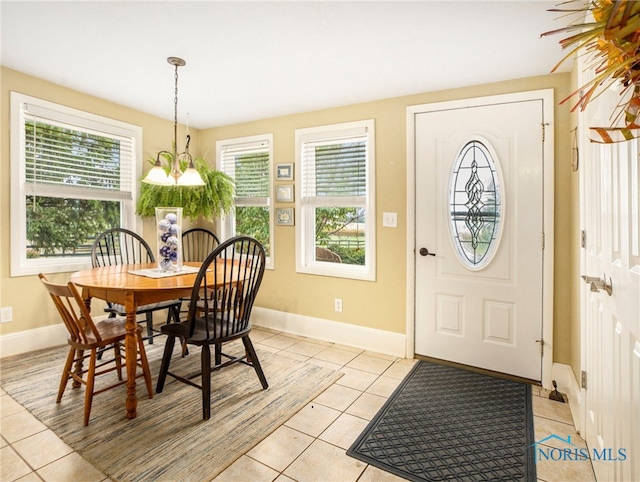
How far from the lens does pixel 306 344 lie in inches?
138

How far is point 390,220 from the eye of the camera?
3252mm

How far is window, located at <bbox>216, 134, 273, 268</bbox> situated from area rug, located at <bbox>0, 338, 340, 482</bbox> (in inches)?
62.8

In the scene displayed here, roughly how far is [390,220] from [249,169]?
1.83m

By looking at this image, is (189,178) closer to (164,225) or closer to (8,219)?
(164,225)

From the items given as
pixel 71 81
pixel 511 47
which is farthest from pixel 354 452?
pixel 71 81

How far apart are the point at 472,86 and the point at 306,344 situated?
2689mm

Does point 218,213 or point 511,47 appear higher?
point 511,47

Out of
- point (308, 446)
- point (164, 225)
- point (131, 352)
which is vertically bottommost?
point (308, 446)

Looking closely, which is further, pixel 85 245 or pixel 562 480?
pixel 85 245

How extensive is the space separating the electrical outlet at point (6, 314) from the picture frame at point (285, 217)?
2.39 meters

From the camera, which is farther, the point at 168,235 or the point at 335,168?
the point at 335,168

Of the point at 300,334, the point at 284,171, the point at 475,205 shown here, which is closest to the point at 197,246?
the point at 284,171

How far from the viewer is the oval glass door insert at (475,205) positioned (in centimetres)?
283

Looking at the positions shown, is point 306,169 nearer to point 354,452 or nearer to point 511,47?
point 511,47
